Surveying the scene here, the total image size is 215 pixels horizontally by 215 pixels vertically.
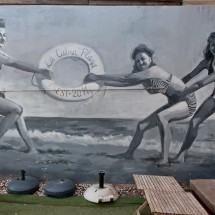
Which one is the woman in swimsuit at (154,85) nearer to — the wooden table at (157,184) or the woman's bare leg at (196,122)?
Result: the woman's bare leg at (196,122)

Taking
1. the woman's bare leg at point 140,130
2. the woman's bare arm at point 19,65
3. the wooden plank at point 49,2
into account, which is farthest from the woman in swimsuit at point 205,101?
the woman's bare arm at point 19,65

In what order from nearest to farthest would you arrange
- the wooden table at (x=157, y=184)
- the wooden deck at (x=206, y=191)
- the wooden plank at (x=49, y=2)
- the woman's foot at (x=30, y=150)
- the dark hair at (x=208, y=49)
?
the wooden deck at (x=206, y=191) < the wooden table at (x=157, y=184) < the dark hair at (x=208, y=49) < the wooden plank at (x=49, y=2) < the woman's foot at (x=30, y=150)

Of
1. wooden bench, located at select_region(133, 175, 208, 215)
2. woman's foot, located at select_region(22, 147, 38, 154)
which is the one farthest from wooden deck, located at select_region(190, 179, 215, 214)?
woman's foot, located at select_region(22, 147, 38, 154)

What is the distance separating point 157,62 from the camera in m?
5.38

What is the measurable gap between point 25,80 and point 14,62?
32 cm

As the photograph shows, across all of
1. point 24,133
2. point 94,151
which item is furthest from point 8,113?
point 94,151

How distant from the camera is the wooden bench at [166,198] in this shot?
3789mm

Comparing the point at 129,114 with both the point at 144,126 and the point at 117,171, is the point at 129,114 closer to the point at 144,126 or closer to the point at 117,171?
the point at 144,126

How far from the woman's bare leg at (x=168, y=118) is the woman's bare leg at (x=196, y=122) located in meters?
0.16

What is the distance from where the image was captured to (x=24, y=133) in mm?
5621

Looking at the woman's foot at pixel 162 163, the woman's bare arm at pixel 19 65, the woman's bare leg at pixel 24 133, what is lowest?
the woman's foot at pixel 162 163

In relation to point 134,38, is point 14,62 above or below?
below

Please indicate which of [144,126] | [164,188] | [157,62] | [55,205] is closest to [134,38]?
[157,62]

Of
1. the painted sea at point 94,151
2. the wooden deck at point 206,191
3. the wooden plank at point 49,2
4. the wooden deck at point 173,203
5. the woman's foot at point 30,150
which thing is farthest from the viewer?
the woman's foot at point 30,150
